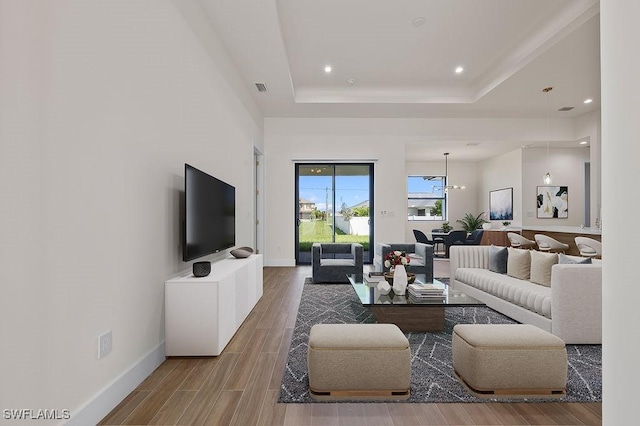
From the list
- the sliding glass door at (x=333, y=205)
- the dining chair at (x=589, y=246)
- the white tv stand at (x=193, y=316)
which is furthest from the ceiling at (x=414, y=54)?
the white tv stand at (x=193, y=316)

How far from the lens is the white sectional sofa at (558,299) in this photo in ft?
8.80

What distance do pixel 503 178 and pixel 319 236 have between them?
566 cm

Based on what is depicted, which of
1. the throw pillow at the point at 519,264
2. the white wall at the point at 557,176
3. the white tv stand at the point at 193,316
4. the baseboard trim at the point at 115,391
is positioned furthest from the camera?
the white wall at the point at 557,176

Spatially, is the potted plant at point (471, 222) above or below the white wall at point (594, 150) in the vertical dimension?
below

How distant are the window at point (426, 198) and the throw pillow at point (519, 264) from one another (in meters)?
6.86

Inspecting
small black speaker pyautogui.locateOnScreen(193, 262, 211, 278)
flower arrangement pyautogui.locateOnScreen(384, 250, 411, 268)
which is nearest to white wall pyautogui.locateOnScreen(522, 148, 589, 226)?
flower arrangement pyautogui.locateOnScreen(384, 250, 411, 268)

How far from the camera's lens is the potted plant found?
1012cm

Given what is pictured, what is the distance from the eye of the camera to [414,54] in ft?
16.2

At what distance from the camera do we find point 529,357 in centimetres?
196

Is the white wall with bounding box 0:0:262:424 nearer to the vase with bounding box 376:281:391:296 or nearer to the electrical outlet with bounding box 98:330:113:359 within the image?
the electrical outlet with bounding box 98:330:113:359

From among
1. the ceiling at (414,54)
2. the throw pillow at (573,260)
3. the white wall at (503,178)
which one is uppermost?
the ceiling at (414,54)

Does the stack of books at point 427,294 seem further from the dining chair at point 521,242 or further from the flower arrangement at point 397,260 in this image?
the dining chair at point 521,242

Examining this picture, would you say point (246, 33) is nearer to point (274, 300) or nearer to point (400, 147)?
point (274, 300)

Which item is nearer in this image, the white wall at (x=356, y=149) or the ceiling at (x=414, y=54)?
the ceiling at (x=414, y=54)
